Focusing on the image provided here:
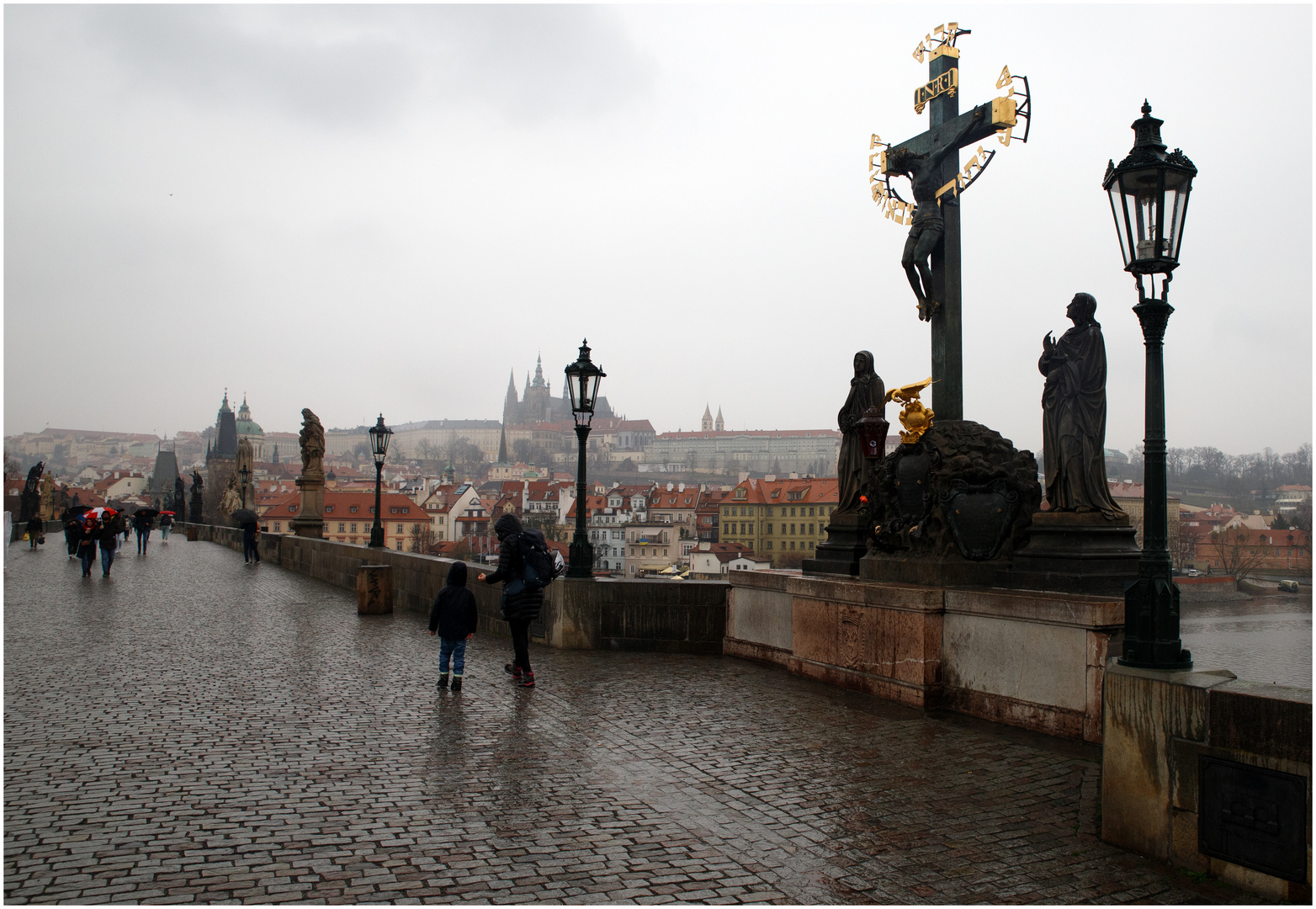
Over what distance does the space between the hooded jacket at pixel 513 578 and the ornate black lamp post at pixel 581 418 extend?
2.13m

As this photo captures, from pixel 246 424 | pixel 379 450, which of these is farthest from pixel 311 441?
pixel 246 424

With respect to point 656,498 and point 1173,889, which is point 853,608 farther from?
point 656,498

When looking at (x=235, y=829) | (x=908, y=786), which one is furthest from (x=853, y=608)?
(x=235, y=829)

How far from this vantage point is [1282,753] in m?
3.30

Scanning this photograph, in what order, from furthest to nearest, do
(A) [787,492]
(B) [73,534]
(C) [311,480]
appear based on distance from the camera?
(A) [787,492] < (C) [311,480] < (B) [73,534]

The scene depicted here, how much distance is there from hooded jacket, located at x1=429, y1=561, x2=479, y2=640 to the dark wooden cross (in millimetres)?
4362

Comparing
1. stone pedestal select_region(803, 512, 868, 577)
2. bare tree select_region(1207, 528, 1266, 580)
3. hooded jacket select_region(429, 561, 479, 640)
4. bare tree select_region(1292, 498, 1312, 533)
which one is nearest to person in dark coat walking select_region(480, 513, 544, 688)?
hooded jacket select_region(429, 561, 479, 640)

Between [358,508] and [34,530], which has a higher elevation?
[34,530]

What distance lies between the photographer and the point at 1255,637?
662cm

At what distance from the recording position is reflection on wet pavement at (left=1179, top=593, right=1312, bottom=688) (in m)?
5.82

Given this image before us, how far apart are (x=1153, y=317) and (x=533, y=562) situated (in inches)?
201

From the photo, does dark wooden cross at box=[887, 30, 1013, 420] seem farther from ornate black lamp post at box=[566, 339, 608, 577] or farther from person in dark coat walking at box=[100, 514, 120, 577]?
person in dark coat walking at box=[100, 514, 120, 577]

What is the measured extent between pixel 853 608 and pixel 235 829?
15.7ft

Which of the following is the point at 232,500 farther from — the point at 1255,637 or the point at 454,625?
the point at 1255,637
